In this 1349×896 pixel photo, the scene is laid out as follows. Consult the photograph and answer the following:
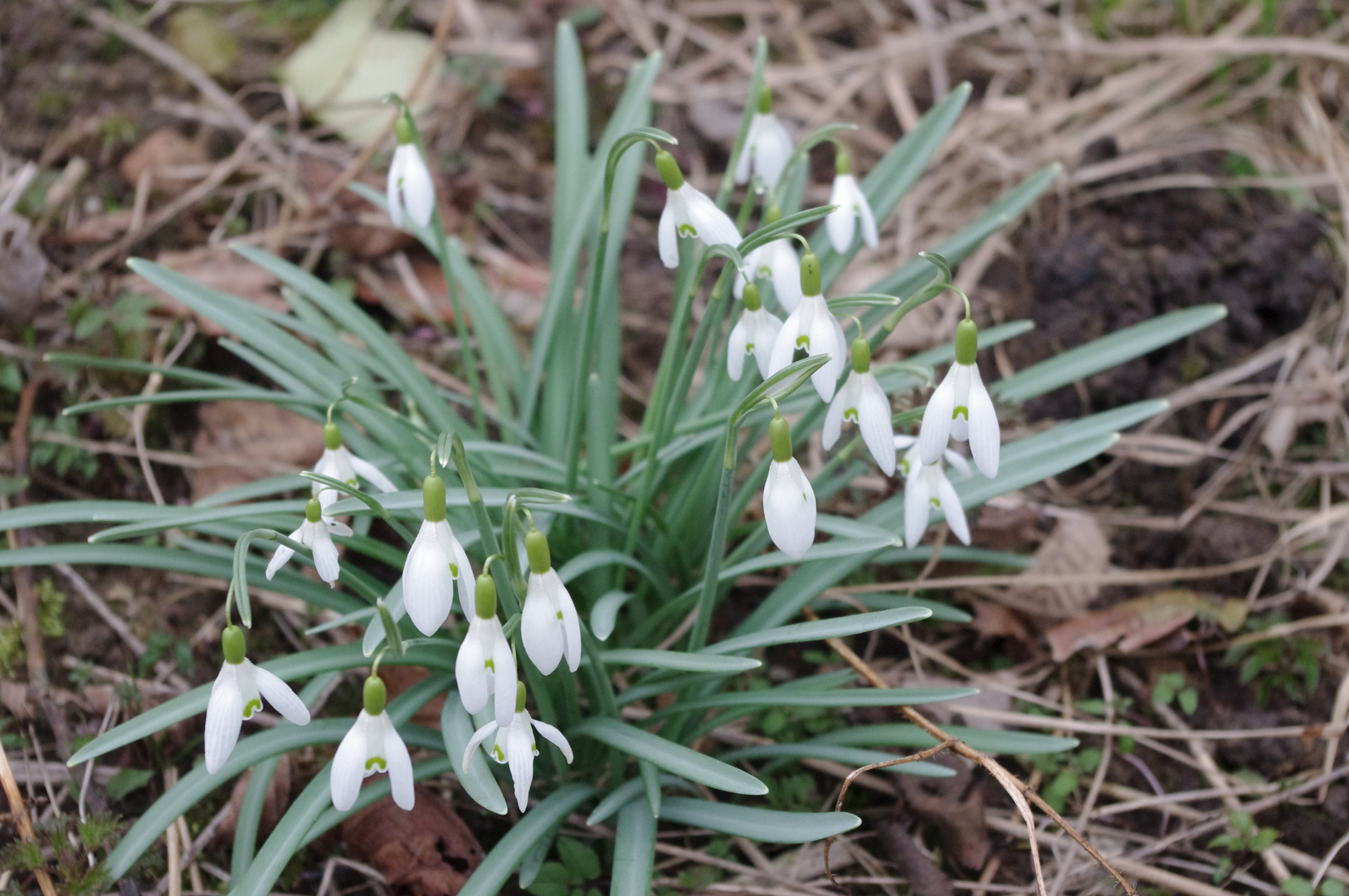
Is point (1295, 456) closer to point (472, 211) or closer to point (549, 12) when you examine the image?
point (472, 211)

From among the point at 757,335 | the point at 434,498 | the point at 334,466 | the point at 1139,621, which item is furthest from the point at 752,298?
the point at 1139,621

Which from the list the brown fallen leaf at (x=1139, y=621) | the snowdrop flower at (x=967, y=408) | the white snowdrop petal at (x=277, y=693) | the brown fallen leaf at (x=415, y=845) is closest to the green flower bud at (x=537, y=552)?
the white snowdrop petal at (x=277, y=693)

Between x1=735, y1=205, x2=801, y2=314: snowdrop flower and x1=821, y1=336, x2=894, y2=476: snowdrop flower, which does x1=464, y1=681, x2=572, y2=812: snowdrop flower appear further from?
x1=735, y1=205, x2=801, y2=314: snowdrop flower

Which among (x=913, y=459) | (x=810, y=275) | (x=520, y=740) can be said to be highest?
(x=810, y=275)

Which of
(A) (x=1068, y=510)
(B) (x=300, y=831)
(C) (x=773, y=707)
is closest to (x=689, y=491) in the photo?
(C) (x=773, y=707)

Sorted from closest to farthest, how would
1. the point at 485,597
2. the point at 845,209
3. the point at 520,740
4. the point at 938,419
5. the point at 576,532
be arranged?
the point at 485,597 < the point at 520,740 < the point at 938,419 < the point at 845,209 < the point at 576,532

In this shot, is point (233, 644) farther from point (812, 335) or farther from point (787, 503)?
point (812, 335)

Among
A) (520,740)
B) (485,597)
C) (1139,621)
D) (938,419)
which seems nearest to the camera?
(485,597)
